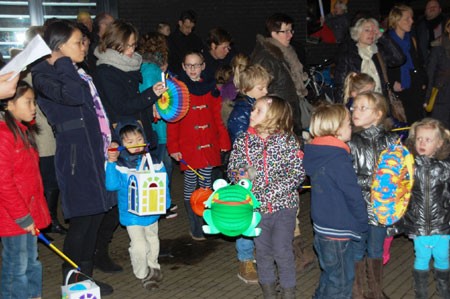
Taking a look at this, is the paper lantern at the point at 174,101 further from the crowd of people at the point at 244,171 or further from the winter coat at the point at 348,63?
the winter coat at the point at 348,63

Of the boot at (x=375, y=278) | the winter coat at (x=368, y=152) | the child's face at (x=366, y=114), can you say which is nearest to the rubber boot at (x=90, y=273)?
the boot at (x=375, y=278)

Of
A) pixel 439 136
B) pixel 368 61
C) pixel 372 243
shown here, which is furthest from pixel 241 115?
pixel 368 61

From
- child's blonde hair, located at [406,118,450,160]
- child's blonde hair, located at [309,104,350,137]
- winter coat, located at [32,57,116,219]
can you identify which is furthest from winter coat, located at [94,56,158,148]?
child's blonde hair, located at [406,118,450,160]

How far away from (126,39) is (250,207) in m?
2.13

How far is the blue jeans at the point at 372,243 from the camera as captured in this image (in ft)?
16.9

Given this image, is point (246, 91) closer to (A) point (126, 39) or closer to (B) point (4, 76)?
(A) point (126, 39)

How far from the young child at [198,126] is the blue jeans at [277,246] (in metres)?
1.86

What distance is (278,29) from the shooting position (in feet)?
22.4

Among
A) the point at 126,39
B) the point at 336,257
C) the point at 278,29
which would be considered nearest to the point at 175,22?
the point at 278,29

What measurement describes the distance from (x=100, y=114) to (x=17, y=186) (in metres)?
1.05

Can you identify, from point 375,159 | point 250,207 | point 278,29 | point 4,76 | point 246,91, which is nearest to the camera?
point 4,76

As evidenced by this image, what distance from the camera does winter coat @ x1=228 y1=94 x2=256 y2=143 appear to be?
5.56 meters

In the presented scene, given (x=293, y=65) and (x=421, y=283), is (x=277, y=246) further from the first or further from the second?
(x=293, y=65)

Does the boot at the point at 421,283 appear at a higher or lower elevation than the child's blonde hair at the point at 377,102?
lower
